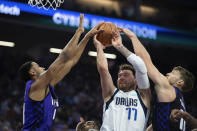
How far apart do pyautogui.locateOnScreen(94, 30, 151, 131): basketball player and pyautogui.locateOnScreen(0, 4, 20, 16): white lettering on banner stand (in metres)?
7.95

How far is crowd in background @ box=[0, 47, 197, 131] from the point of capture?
11.4m

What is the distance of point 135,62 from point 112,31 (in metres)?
0.70

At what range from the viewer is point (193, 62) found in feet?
56.3

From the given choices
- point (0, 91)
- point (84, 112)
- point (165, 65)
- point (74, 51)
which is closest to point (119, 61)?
point (165, 65)

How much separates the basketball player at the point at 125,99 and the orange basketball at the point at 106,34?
0.17 metres

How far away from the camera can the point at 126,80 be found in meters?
3.91

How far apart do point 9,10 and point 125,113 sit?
8661 millimetres

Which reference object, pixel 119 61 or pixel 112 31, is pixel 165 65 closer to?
pixel 119 61

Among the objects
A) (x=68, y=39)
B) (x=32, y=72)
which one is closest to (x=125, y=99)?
(x=32, y=72)

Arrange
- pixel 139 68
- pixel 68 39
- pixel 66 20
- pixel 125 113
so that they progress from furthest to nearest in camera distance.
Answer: pixel 68 39 → pixel 66 20 → pixel 125 113 → pixel 139 68

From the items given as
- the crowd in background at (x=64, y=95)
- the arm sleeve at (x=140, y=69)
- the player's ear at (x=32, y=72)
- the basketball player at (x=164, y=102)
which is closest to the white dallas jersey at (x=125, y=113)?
the basketball player at (x=164, y=102)

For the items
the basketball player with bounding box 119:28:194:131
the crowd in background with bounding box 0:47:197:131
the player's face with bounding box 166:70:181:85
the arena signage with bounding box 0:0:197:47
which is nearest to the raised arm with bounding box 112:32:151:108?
the basketball player with bounding box 119:28:194:131

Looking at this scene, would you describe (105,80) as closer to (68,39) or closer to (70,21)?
(70,21)

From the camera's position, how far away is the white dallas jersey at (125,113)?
3721 mm
